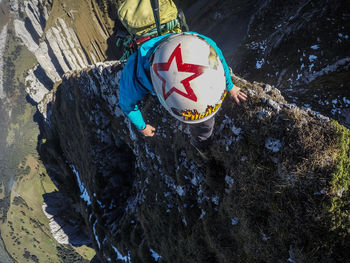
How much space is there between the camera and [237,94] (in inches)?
255

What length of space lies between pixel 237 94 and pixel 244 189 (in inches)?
133

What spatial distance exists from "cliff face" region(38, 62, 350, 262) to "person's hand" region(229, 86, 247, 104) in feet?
0.77

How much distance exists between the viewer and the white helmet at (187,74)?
3869 millimetres

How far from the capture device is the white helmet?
3869mm

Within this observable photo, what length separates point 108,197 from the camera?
1964 centimetres

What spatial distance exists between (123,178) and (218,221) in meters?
13.9

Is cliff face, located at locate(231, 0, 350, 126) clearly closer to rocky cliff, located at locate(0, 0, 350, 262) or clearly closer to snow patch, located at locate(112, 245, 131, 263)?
rocky cliff, located at locate(0, 0, 350, 262)

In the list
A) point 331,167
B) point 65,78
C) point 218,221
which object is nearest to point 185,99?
point 331,167

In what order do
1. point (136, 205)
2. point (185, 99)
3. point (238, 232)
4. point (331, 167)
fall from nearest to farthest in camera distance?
1. point (185, 99)
2. point (331, 167)
3. point (238, 232)
4. point (136, 205)

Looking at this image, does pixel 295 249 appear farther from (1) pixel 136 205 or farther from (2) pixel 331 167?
(1) pixel 136 205

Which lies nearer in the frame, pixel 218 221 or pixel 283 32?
pixel 218 221

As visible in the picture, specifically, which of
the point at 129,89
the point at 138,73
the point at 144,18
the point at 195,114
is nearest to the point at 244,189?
the point at 195,114

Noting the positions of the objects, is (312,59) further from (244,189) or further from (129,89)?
(129,89)

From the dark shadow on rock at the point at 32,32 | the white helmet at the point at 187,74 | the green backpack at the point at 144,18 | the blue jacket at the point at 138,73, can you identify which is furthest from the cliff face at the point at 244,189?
the dark shadow on rock at the point at 32,32
